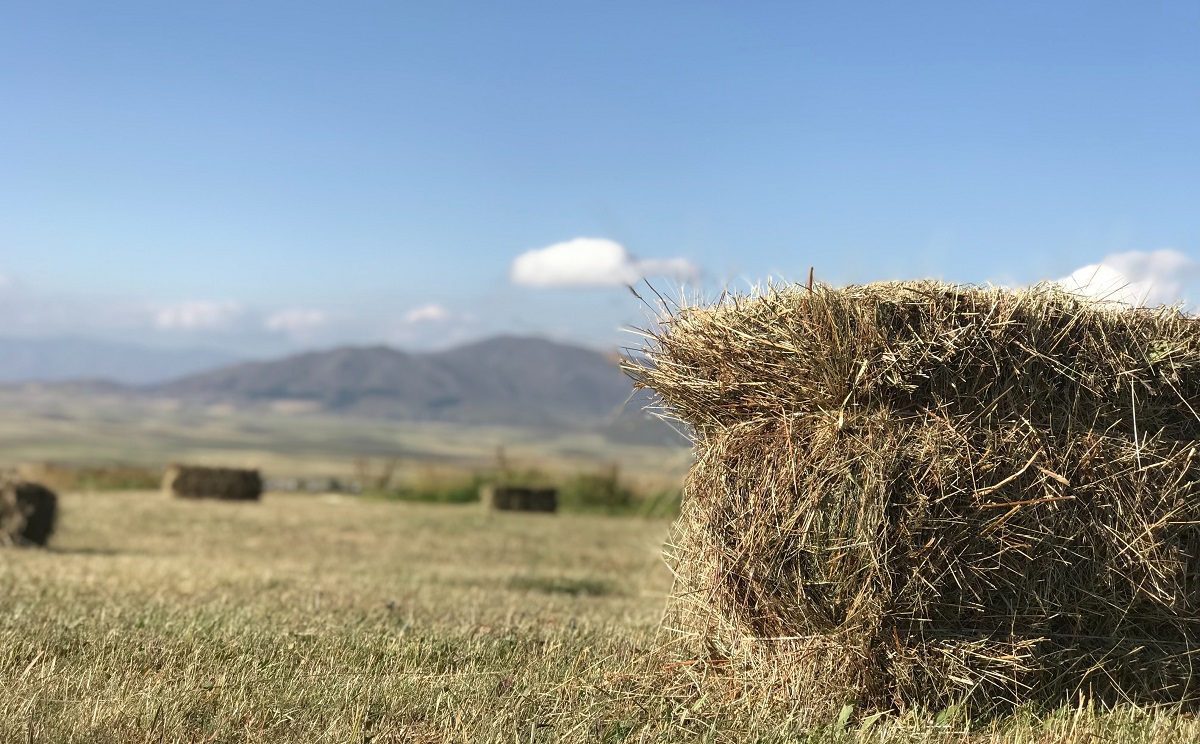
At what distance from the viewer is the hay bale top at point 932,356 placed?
543 cm

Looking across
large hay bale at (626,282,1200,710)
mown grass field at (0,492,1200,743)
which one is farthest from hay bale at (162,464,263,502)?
large hay bale at (626,282,1200,710)

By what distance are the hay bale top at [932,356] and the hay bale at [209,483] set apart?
75.5 ft

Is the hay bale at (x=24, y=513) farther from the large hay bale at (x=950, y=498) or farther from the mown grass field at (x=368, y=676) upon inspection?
the large hay bale at (x=950, y=498)

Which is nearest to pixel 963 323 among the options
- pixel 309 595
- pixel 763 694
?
pixel 763 694

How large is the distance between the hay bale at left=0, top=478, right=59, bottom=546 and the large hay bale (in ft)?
42.6

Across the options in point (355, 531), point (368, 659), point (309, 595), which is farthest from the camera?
point (355, 531)

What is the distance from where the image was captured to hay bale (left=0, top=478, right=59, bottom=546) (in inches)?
609

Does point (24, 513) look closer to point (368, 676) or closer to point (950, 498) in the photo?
point (368, 676)

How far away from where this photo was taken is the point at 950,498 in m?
5.35

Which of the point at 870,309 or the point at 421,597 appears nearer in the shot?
the point at 870,309

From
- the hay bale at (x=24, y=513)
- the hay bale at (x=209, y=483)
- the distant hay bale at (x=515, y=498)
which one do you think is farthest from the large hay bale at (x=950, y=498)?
the hay bale at (x=209, y=483)

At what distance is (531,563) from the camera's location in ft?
57.6

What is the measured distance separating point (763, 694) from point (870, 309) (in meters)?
2.03

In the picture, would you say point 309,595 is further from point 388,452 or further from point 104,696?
point 388,452
